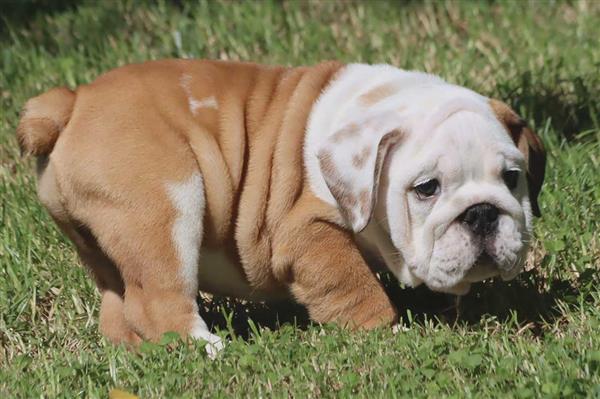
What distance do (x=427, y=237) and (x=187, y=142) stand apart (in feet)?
3.67

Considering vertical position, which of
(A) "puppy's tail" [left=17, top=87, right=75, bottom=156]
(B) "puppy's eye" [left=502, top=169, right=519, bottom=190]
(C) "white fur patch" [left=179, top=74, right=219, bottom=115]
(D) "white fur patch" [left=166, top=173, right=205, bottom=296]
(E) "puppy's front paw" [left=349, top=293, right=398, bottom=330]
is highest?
(A) "puppy's tail" [left=17, top=87, right=75, bottom=156]

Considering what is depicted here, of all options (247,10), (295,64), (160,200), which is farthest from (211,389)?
(247,10)

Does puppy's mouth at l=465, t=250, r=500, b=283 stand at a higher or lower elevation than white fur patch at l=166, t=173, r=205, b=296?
lower

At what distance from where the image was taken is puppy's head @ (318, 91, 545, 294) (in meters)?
4.83

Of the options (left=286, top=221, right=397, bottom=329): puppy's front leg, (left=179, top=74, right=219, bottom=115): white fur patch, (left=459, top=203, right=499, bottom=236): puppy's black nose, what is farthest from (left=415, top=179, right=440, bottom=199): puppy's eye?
(left=179, top=74, right=219, bottom=115): white fur patch

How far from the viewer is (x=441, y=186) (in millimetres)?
4871

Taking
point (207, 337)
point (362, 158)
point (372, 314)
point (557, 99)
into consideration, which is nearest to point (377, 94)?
point (362, 158)

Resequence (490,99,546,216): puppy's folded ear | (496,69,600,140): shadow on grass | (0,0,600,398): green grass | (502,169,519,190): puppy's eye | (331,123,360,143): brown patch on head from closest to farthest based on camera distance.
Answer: (0,0,600,398): green grass, (502,169,519,190): puppy's eye, (331,123,360,143): brown patch on head, (490,99,546,216): puppy's folded ear, (496,69,600,140): shadow on grass

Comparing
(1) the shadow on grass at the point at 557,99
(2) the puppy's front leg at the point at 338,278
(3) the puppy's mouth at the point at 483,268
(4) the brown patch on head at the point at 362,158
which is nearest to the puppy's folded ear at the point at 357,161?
(4) the brown patch on head at the point at 362,158

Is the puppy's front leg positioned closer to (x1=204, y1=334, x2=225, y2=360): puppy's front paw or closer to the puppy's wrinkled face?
the puppy's wrinkled face

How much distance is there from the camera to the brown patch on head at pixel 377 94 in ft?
17.3

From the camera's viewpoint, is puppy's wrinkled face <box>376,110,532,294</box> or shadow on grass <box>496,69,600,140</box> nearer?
puppy's wrinkled face <box>376,110,532,294</box>

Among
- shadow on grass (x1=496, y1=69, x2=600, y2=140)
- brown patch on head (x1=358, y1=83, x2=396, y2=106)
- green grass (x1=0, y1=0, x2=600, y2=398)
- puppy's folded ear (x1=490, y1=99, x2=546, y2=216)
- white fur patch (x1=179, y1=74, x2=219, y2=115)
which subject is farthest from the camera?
shadow on grass (x1=496, y1=69, x2=600, y2=140)

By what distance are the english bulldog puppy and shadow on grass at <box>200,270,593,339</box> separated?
0.24 metres
